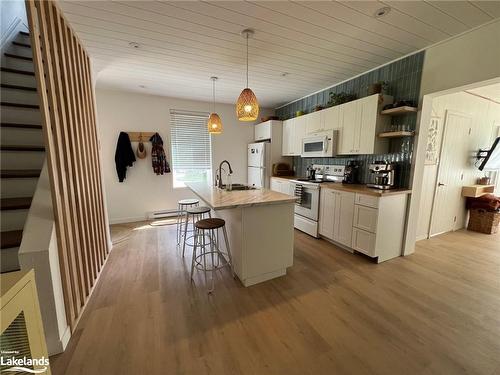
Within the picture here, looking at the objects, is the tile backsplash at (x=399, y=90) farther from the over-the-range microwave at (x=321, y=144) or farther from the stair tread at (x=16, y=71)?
the stair tread at (x=16, y=71)

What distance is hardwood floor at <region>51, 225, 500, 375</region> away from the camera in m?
1.41

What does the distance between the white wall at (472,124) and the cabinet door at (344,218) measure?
4.76 ft

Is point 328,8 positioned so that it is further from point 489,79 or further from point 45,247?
point 45,247

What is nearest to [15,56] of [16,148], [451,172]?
[16,148]

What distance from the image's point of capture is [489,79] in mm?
2061

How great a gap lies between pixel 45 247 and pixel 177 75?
9.33 feet

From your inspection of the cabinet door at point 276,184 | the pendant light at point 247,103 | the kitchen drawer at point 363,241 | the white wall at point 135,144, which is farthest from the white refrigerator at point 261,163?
the pendant light at point 247,103

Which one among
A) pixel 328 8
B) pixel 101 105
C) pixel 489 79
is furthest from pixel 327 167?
pixel 101 105

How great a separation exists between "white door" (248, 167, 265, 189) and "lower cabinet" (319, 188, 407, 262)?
1.91 meters

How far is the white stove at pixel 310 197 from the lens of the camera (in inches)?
136

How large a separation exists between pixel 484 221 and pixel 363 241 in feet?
9.55

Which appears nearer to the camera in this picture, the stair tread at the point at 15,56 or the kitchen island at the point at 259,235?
the kitchen island at the point at 259,235

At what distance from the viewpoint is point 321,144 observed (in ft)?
12.0

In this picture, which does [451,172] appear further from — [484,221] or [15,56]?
[15,56]
